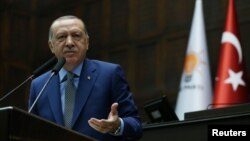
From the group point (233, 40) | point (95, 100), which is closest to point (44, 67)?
point (95, 100)

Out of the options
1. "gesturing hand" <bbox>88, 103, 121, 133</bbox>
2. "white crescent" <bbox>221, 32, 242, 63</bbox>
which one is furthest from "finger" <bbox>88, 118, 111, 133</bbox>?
"white crescent" <bbox>221, 32, 242, 63</bbox>

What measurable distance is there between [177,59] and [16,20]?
9.87ft

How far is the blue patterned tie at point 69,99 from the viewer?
234 cm

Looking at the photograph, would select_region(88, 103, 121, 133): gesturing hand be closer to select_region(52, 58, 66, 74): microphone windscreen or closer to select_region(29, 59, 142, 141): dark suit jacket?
select_region(29, 59, 142, 141): dark suit jacket

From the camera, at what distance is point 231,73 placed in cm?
529

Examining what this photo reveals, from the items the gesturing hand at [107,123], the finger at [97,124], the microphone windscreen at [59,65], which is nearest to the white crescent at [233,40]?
the microphone windscreen at [59,65]

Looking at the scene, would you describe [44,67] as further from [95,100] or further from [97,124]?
[97,124]

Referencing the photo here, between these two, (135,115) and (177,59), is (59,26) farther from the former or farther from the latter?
(177,59)

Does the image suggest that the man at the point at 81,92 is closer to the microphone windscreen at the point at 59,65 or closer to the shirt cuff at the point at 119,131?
the shirt cuff at the point at 119,131

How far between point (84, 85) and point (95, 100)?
0.10 meters

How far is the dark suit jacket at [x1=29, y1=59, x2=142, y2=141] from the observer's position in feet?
7.63

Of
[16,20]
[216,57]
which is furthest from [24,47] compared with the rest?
[216,57]

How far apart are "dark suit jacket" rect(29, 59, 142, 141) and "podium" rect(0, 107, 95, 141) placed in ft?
1.75

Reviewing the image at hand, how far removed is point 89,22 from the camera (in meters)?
7.86
